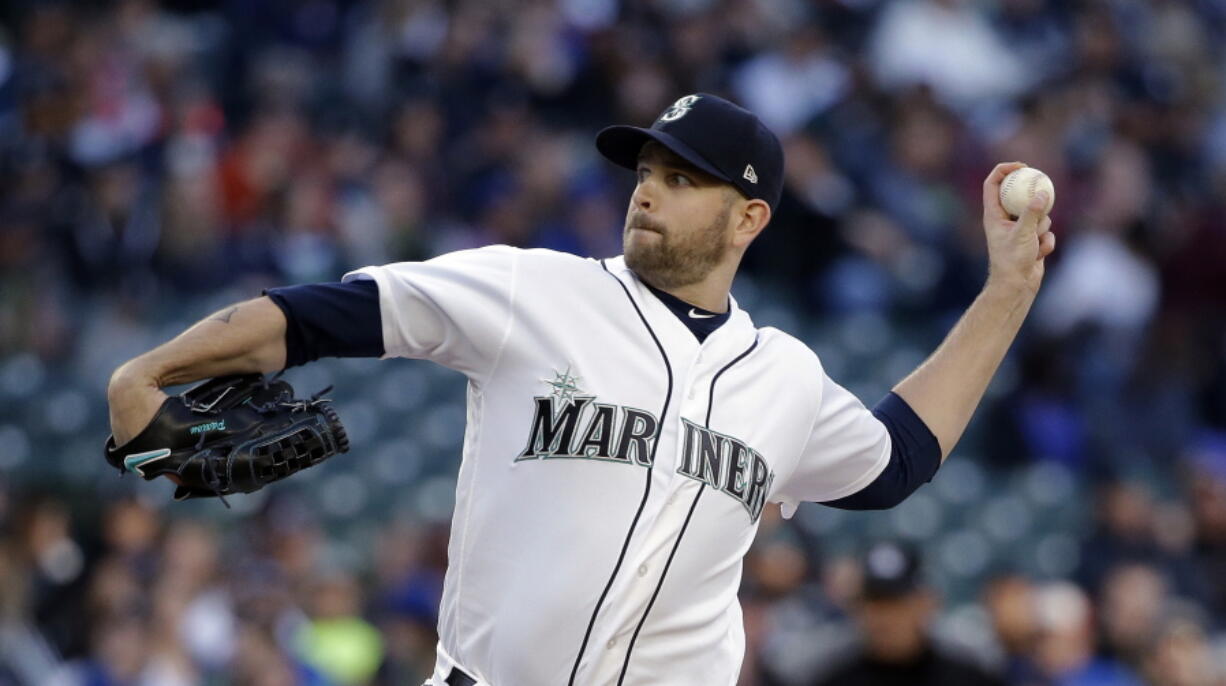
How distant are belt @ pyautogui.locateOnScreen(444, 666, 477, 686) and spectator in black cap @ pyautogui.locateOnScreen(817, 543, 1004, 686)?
1.85m

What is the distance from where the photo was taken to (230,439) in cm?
304

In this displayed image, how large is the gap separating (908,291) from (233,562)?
170 inches

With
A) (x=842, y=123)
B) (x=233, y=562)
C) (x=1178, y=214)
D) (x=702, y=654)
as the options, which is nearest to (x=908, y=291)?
(x=842, y=123)

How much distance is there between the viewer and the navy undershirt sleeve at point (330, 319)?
3.10 m

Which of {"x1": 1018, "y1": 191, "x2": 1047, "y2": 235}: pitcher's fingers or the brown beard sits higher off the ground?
{"x1": 1018, "y1": 191, "x2": 1047, "y2": 235}: pitcher's fingers

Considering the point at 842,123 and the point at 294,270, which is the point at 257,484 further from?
the point at 842,123

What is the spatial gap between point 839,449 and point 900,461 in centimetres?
19

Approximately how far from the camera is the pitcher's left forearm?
3.94 metres

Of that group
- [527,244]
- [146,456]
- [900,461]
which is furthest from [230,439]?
[527,244]

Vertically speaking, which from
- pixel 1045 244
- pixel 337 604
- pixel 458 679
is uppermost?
pixel 1045 244

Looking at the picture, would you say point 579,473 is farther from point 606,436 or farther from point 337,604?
point 337,604

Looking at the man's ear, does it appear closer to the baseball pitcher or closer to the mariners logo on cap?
the baseball pitcher

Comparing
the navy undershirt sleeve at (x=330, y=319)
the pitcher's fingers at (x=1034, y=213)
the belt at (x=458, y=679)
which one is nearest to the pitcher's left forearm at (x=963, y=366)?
the pitcher's fingers at (x=1034, y=213)

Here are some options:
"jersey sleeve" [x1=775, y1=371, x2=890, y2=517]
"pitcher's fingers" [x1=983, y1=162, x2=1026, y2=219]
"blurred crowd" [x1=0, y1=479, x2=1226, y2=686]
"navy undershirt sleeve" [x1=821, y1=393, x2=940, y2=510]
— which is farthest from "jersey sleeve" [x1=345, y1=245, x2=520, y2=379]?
"blurred crowd" [x1=0, y1=479, x2=1226, y2=686]
